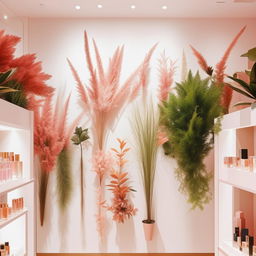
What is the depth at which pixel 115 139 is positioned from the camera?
3.80 metres

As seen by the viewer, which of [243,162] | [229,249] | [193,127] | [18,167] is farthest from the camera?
[193,127]

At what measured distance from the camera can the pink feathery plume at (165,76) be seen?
3793 mm

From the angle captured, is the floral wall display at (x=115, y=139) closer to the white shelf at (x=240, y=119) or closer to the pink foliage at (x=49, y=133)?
the pink foliage at (x=49, y=133)

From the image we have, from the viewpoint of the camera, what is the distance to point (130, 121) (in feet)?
12.5

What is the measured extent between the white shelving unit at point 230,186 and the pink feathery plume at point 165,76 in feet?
2.68

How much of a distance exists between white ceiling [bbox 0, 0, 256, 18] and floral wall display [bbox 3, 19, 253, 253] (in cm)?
14

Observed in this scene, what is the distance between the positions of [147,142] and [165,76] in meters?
0.74

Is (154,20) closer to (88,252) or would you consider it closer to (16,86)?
(16,86)

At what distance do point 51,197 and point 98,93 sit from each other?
4.03ft

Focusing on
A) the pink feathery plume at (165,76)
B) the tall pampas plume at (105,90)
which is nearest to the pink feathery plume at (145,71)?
the tall pampas plume at (105,90)

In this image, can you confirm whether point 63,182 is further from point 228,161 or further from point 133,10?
point 133,10

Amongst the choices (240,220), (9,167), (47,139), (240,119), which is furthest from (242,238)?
(47,139)

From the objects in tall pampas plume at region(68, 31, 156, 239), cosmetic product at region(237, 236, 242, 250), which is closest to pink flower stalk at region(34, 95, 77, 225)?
tall pampas plume at region(68, 31, 156, 239)

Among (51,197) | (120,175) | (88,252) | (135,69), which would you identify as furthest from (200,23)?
(88,252)
